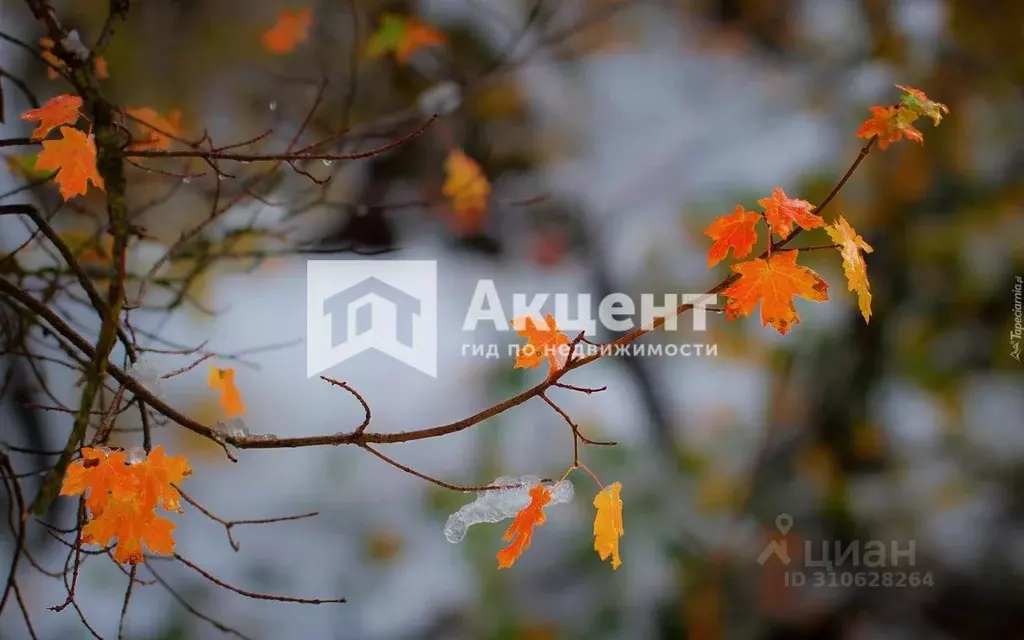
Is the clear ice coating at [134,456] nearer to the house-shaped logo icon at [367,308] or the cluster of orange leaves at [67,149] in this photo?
the cluster of orange leaves at [67,149]

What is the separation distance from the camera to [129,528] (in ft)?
2.38

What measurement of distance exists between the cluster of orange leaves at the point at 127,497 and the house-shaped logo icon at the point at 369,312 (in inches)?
25.9

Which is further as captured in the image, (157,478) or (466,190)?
(466,190)

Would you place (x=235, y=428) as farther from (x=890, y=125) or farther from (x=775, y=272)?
(x=890, y=125)

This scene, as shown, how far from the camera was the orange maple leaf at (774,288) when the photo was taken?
69cm

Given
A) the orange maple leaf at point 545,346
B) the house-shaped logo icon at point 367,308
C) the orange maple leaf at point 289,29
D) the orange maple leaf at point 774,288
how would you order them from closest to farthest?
1. the orange maple leaf at point 774,288
2. the orange maple leaf at point 545,346
3. the house-shaped logo icon at point 367,308
4. the orange maple leaf at point 289,29

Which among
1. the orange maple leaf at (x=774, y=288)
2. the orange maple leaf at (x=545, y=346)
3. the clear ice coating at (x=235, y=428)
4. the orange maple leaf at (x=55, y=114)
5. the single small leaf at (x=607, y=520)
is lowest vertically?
the single small leaf at (x=607, y=520)

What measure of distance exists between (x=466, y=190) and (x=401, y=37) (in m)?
0.32

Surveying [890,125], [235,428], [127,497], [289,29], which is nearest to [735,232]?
[890,125]

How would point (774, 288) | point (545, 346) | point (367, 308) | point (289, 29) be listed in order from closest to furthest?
point (774, 288)
point (545, 346)
point (367, 308)
point (289, 29)

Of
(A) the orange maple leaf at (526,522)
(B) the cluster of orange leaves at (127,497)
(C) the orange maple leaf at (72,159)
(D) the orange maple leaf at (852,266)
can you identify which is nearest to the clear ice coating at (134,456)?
(B) the cluster of orange leaves at (127,497)

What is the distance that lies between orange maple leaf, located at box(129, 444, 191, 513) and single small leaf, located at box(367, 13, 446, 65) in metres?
0.98

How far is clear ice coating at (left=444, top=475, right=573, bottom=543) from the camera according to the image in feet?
2.66

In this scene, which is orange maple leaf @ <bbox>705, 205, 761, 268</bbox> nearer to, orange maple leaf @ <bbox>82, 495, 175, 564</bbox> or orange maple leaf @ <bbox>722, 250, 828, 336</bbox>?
orange maple leaf @ <bbox>722, 250, 828, 336</bbox>
